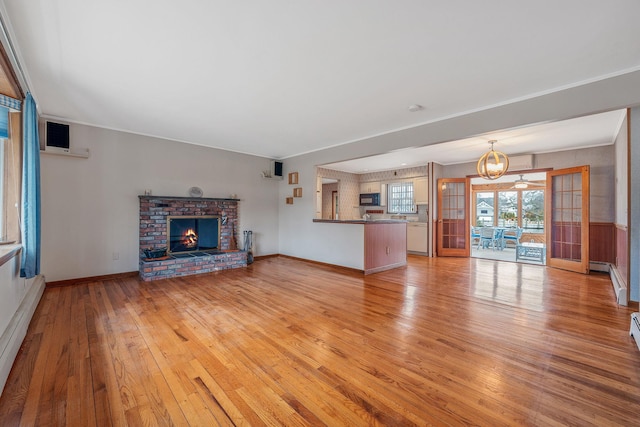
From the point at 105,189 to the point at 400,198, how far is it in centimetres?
729

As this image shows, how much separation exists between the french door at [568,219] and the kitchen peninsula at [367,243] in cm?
314

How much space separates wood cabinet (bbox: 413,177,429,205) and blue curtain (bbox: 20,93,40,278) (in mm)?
7534

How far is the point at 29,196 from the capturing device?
9.41ft

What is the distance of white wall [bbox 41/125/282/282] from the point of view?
4105mm

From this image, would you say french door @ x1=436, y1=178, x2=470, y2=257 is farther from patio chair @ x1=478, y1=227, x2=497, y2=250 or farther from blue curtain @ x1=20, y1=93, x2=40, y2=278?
blue curtain @ x1=20, y1=93, x2=40, y2=278

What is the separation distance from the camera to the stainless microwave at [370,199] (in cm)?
871

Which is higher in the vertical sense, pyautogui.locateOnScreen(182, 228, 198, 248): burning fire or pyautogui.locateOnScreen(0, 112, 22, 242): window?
pyautogui.locateOnScreen(0, 112, 22, 242): window

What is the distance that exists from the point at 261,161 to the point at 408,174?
4.27 meters

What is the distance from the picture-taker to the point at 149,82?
290 cm

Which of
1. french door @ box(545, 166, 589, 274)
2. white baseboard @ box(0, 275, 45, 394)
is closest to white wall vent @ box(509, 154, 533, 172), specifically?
french door @ box(545, 166, 589, 274)

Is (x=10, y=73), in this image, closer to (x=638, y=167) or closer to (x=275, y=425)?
(x=275, y=425)

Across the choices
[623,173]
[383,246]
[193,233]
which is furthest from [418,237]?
[193,233]

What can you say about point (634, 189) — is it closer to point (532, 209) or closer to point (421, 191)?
point (421, 191)

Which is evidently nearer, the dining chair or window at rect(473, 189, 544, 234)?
the dining chair
